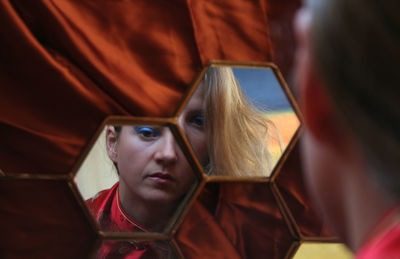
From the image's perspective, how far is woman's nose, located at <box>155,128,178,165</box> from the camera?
2.15 feet

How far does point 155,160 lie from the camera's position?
2.19 ft

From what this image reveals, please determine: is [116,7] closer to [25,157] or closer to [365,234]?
[25,157]

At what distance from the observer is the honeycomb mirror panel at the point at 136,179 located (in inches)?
25.8

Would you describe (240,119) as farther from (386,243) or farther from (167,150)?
(386,243)

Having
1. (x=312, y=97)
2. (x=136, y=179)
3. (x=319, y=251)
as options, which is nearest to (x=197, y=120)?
(x=136, y=179)

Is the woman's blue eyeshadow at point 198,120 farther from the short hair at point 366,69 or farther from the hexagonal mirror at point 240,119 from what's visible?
the short hair at point 366,69

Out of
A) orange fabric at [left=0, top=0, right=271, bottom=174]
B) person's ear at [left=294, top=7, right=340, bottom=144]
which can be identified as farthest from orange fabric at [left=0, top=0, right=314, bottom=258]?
person's ear at [left=294, top=7, right=340, bottom=144]

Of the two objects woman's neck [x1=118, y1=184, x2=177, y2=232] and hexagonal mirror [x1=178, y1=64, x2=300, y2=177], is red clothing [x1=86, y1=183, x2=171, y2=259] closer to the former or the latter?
woman's neck [x1=118, y1=184, x2=177, y2=232]

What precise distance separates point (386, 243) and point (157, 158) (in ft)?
1.41

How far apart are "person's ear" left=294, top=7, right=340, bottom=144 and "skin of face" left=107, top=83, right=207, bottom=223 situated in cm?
36

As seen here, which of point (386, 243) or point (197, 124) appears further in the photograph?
point (197, 124)

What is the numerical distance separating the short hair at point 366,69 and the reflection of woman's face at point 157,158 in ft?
1.28

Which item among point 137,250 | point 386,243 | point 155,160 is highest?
point 386,243

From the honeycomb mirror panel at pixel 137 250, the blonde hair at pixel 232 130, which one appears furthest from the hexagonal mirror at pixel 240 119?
the honeycomb mirror panel at pixel 137 250
